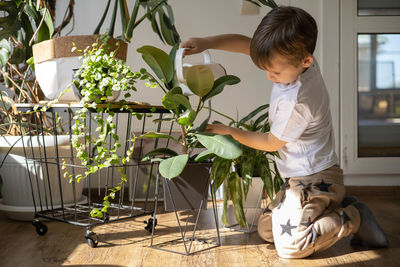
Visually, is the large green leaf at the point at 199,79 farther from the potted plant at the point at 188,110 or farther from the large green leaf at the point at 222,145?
the large green leaf at the point at 222,145

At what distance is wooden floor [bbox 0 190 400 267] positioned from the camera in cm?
145

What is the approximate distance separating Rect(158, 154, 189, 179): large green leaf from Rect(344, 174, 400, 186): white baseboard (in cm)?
165


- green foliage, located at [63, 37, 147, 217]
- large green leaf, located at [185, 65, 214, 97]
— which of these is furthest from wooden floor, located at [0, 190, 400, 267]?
large green leaf, located at [185, 65, 214, 97]

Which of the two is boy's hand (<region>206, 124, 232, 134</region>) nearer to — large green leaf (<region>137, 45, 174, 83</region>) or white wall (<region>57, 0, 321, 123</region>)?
large green leaf (<region>137, 45, 174, 83</region>)

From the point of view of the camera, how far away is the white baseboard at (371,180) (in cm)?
268

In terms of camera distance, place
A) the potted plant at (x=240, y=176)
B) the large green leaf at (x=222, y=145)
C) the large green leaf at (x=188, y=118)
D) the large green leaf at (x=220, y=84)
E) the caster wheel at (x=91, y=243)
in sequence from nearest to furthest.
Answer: the large green leaf at (x=222, y=145)
the large green leaf at (x=188, y=118)
the large green leaf at (x=220, y=84)
the caster wheel at (x=91, y=243)
the potted plant at (x=240, y=176)

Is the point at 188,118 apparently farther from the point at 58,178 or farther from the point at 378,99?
the point at 378,99

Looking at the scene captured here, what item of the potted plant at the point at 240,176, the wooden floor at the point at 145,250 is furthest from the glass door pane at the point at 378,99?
the potted plant at the point at 240,176

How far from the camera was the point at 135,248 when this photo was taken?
1.59 meters

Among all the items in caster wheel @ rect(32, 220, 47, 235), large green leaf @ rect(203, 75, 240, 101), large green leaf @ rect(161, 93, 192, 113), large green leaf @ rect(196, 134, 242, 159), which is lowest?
caster wheel @ rect(32, 220, 47, 235)

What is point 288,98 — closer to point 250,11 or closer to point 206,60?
point 206,60

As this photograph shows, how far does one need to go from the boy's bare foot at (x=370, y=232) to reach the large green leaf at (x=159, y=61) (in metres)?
0.83

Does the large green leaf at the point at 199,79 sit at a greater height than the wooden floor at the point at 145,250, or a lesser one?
greater

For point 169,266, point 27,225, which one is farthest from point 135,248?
point 27,225
